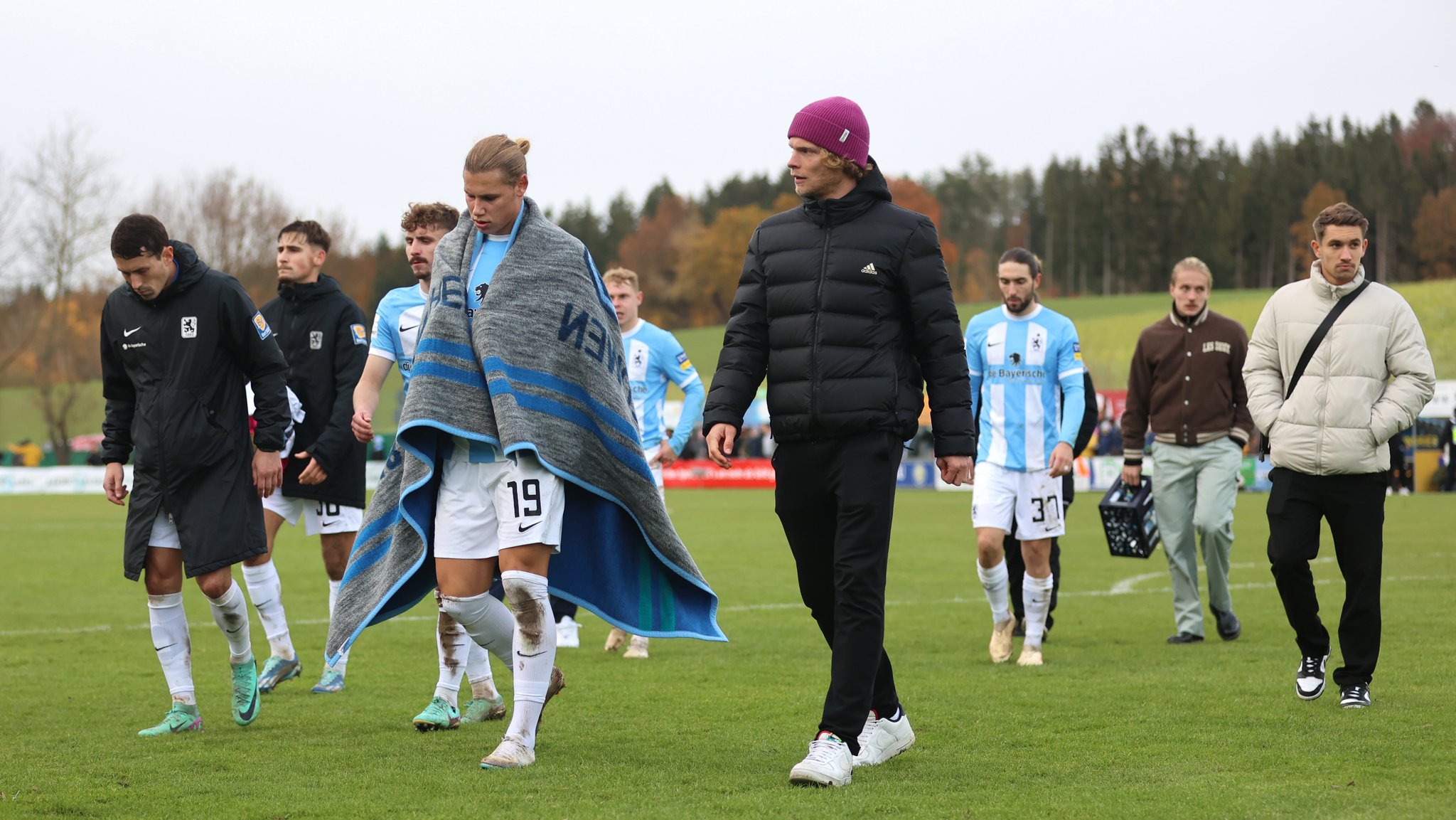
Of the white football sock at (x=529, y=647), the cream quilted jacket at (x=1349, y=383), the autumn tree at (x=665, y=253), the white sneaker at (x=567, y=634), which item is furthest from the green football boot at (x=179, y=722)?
the autumn tree at (x=665, y=253)

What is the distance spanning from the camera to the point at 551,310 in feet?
18.1

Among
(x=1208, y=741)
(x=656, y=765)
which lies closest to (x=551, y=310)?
(x=656, y=765)

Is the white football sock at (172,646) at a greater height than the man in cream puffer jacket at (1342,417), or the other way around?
the man in cream puffer jacket at (1342,417)

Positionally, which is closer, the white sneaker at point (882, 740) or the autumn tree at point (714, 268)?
the white sneaker at point (882, 740)

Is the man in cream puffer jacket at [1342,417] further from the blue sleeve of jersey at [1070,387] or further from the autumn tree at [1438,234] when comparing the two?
the autumn tree at [1438,234]

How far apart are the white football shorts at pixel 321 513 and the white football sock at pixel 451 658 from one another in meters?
1.91

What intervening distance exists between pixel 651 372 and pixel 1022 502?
8.98ft

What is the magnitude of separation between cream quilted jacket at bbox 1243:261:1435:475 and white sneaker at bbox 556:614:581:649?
4.85 meters

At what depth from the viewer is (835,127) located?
526 cm

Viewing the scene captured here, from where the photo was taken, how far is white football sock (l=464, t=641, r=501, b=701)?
6.73 meters

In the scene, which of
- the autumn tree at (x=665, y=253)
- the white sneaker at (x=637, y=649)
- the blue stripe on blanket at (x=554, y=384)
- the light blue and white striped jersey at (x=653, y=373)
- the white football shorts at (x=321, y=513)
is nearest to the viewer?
the blue stripe on blanket at (x=554, y=384)

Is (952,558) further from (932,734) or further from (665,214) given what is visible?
(665,214)

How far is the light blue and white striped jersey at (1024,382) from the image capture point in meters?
9.04

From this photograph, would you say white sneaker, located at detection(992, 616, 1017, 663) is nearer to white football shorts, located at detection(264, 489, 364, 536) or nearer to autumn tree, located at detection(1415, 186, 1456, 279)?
white football shorts, located at detection(264, 489, 364, 536)
